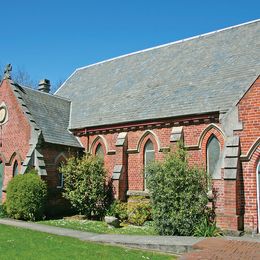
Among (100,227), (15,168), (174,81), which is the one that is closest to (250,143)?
(174,81)

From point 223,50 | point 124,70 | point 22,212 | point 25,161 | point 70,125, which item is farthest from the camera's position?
point 124,70

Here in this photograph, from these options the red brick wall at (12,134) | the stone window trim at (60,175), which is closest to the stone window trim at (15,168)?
the red brick wall at (12,134)

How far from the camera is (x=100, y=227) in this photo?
17.2m

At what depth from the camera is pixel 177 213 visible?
48.4ft

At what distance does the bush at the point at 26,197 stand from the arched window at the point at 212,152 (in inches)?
340

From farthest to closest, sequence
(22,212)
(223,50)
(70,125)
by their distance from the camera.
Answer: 1. (70,125)
2. (223,50)
3. (22,212)

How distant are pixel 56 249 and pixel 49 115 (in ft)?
43.6

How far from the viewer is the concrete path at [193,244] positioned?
35.9 feet

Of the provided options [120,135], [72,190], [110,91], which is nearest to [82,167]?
[72,190]

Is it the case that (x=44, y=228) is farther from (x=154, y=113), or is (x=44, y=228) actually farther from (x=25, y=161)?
(x=154, y=113)

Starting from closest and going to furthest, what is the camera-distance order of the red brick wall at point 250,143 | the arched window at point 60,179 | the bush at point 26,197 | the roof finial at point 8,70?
1. the red brick wall at point 250,143
2. the bush at point 26,197
3. the arched window at point 60,179
4. the roof finial at point 8,70

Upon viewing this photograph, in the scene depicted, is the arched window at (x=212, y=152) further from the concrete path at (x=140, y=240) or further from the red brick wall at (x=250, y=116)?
the concrete path at (x=140, y=240)

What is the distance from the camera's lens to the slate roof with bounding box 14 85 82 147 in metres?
21.9

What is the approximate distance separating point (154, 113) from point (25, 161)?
7.61m
